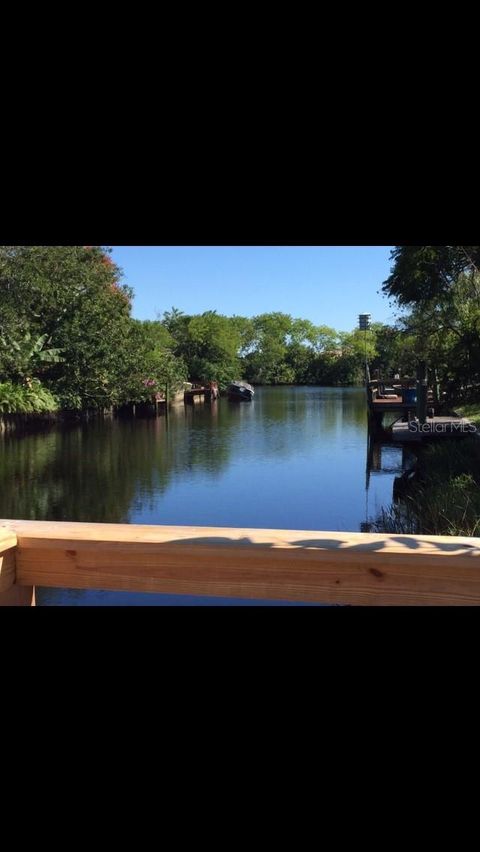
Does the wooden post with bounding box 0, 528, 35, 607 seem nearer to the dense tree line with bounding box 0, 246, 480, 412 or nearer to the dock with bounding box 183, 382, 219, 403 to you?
the dense tree line with bounding box 0, 246, 480, 412

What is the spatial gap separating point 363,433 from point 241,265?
17.6m

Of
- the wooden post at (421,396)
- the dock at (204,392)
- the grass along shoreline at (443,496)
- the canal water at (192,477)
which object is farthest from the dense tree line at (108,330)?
the dock at (204,392)

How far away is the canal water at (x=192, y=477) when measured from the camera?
11664mm

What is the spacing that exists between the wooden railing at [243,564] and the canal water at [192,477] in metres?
5.63

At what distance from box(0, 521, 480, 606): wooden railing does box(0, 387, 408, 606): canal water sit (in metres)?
5.63

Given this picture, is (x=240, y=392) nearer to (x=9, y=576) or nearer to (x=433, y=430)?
(x=433, y=430)

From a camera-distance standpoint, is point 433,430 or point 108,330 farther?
point 108,330

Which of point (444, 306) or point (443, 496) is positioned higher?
point (444, 306)

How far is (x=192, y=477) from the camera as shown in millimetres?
14812

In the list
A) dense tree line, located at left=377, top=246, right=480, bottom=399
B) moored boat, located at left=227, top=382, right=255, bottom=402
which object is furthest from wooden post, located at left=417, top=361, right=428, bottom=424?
moored boat, located at left=227, top=382, right=255, bottom=402

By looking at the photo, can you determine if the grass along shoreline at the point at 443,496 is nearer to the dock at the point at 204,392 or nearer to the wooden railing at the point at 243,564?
the wooden railing at the point at 243,564

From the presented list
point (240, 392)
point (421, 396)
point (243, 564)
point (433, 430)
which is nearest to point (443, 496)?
point (433, 430)

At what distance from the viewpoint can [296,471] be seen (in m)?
15.8

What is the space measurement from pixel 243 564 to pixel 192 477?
1344 cm
